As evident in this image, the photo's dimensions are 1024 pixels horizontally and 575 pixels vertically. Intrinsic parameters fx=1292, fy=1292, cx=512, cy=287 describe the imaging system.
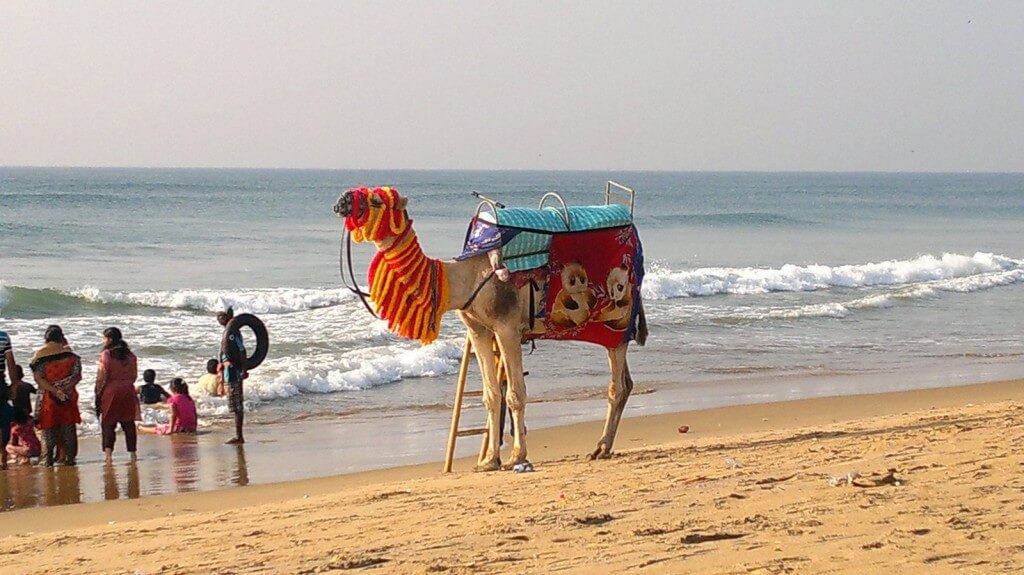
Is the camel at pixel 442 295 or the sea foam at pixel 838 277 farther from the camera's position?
the sea foam at pixel 838 277

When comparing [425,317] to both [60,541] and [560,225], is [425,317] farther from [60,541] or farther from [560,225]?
[60,541]

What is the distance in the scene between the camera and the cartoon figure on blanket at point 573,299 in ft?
32.5

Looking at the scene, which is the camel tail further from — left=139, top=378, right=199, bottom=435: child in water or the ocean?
left=139, top=378, right=199, bottom=435: child in water

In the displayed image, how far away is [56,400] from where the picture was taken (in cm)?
1185

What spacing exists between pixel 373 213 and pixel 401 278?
0.54m

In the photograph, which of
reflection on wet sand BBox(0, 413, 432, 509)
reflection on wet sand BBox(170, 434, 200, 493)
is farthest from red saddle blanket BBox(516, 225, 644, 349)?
reflection on wet sand BBox(170, 434, 200, 493)

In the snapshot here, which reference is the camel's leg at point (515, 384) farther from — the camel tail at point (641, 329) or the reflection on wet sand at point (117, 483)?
the reflection on wet sand at point (117, 483)

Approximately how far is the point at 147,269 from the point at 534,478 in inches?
1082

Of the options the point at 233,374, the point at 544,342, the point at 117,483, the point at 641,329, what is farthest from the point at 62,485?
the point at 544,342

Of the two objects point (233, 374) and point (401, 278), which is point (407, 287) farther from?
point (233, 374)

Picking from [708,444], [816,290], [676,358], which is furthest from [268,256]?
[708,444]

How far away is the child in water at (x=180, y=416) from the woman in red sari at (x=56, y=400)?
196 centimetres

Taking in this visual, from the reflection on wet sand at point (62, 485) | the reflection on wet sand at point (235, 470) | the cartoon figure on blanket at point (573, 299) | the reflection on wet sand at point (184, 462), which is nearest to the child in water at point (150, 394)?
the reflection on wet sand at point (184, 462)

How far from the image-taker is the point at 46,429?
11.9 meters
